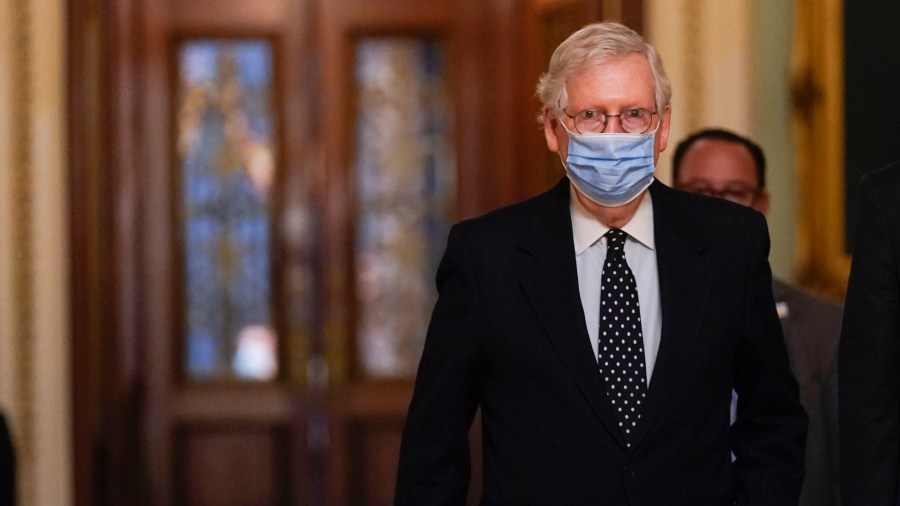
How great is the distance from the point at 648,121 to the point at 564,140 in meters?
0.14

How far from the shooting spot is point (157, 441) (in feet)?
17.5

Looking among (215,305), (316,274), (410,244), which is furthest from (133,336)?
(410,244)

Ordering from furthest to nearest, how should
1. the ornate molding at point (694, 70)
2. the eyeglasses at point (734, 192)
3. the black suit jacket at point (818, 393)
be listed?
the ornate molding at point (694, 70) → the eyeglasses at point (734, 192) → the black suit jacket at point (818, 393)

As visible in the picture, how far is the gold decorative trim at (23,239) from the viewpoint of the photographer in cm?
472

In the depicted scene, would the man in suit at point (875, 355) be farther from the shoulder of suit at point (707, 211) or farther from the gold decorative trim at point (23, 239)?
the gold decorative trim at point (23, 239)

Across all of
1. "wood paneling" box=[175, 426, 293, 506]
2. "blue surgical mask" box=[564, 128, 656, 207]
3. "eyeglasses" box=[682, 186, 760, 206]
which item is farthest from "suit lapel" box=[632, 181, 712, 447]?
"wood paneling" box=[175, 426, 293, 506]

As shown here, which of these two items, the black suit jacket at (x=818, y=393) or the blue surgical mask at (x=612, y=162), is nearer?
the blue surgical mask at (x=612, y=162)

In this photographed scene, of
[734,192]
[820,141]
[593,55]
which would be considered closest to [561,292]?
[593,55]

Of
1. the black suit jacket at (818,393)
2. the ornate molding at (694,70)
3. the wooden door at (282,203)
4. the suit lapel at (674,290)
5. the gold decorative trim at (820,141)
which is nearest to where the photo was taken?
the suit lapel at (674,290)

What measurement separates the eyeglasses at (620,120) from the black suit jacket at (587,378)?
176mm

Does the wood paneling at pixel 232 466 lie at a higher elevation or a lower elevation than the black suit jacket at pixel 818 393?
lower

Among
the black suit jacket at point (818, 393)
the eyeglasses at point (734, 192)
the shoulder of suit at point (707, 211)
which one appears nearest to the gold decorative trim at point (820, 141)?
the eyeglasses at point (734, 192)

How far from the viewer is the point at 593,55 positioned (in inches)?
85.1

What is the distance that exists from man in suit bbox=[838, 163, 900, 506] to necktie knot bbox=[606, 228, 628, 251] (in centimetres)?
38
